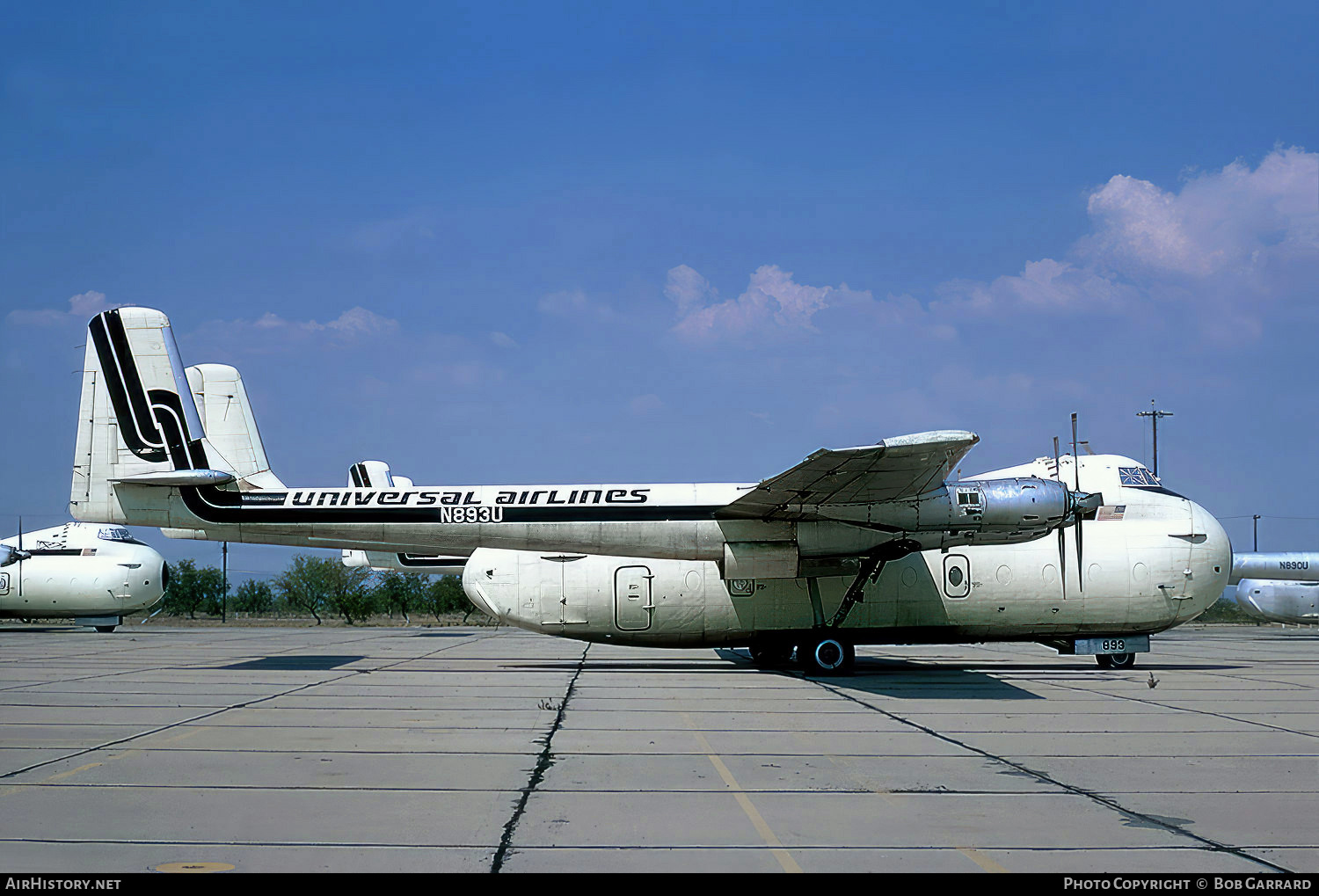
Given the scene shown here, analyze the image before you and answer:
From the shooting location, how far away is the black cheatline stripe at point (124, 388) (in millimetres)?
18516

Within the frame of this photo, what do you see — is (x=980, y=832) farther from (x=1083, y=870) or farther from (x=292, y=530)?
(x=292, y=530)

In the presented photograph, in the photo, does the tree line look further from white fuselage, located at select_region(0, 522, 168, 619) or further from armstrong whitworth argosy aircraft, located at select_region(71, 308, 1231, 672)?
armstrong whitworth argosy aircraft, located at select_region(71, 308, 1231, 672)

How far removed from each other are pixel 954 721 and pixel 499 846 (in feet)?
26.4

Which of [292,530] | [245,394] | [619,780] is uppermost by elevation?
[245,394]

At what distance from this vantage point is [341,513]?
18.4m

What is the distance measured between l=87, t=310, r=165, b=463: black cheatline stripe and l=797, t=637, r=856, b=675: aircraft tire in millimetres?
12928

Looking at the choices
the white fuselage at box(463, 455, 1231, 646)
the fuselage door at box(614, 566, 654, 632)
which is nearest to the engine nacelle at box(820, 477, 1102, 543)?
the white fuselage at box(463, 455, 1231, 646)

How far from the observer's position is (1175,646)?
1304 inches

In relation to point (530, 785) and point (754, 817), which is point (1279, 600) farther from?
point (530, 785)

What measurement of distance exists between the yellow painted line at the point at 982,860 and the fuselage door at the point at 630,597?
13.7m

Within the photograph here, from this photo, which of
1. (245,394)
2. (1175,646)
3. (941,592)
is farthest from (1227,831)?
(1175,646)

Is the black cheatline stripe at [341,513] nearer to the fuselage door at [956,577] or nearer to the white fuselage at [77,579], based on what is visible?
the fuselage door at [956,577]

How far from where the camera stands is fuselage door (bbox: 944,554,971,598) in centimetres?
2017

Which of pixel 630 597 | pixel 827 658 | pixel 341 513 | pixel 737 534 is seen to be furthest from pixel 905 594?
pixel 341 513
